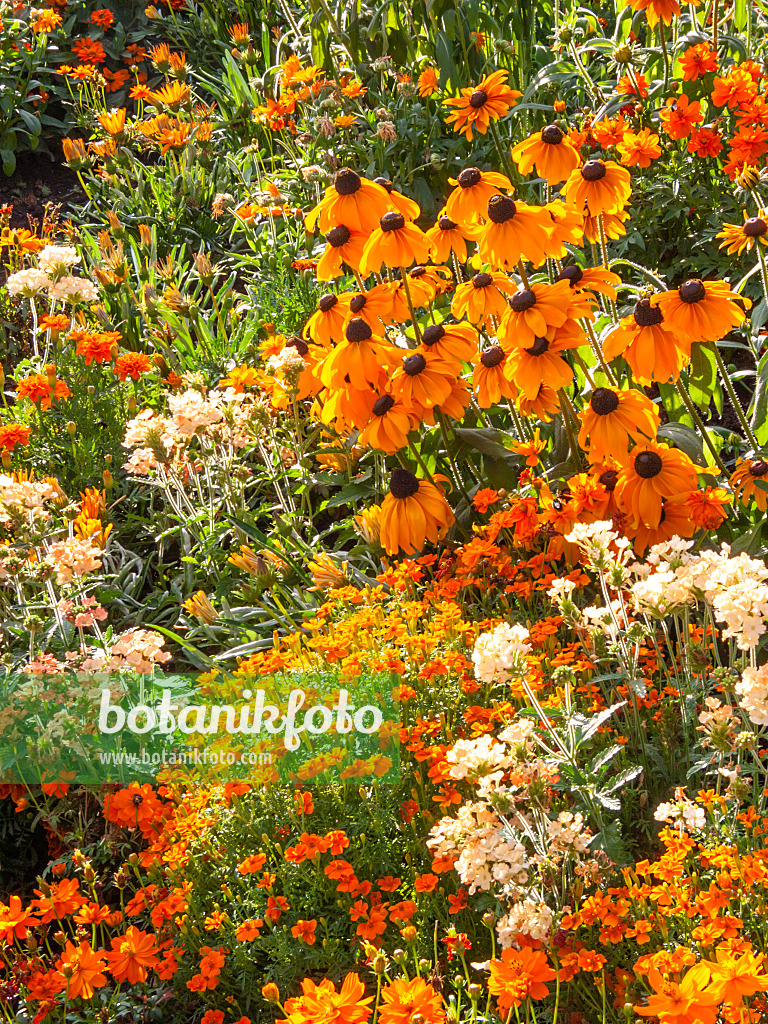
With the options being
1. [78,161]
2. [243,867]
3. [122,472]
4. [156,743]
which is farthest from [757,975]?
[78,161]

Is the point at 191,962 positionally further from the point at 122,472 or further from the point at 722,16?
the point at 722,16

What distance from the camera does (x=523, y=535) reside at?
87.9 inches

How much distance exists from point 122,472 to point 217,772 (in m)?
1.62

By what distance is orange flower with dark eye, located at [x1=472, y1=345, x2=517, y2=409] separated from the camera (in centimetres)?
231

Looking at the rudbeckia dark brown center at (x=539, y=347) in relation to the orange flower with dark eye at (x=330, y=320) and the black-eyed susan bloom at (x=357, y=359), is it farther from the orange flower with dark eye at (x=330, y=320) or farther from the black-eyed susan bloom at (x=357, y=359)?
the orange flower with dark eye at (x=330, y=320)

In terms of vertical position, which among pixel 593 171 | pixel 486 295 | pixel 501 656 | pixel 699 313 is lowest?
pixel 501 656

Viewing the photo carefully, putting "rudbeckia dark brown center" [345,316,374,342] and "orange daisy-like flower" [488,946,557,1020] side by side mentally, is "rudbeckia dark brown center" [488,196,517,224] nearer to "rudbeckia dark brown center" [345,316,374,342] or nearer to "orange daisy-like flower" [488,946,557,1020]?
"rudbeckia dark brown center" [345,316,374,342]

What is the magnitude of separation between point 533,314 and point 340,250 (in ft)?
1.95

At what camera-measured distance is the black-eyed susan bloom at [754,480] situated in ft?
6.81

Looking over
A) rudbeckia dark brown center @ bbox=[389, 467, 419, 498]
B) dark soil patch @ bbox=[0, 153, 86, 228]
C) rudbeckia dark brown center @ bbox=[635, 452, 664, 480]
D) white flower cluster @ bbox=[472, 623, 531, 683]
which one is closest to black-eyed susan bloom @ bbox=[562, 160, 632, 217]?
rudbeckia dark brown center @ bbox=[635, 452, 664, 480]

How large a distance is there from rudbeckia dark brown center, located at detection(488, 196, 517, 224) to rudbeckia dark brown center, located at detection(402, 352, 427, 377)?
366mm

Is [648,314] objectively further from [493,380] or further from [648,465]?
[493,380]

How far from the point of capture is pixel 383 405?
7.73ft

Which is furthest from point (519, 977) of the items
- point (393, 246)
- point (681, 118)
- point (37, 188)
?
point (37, 188)
